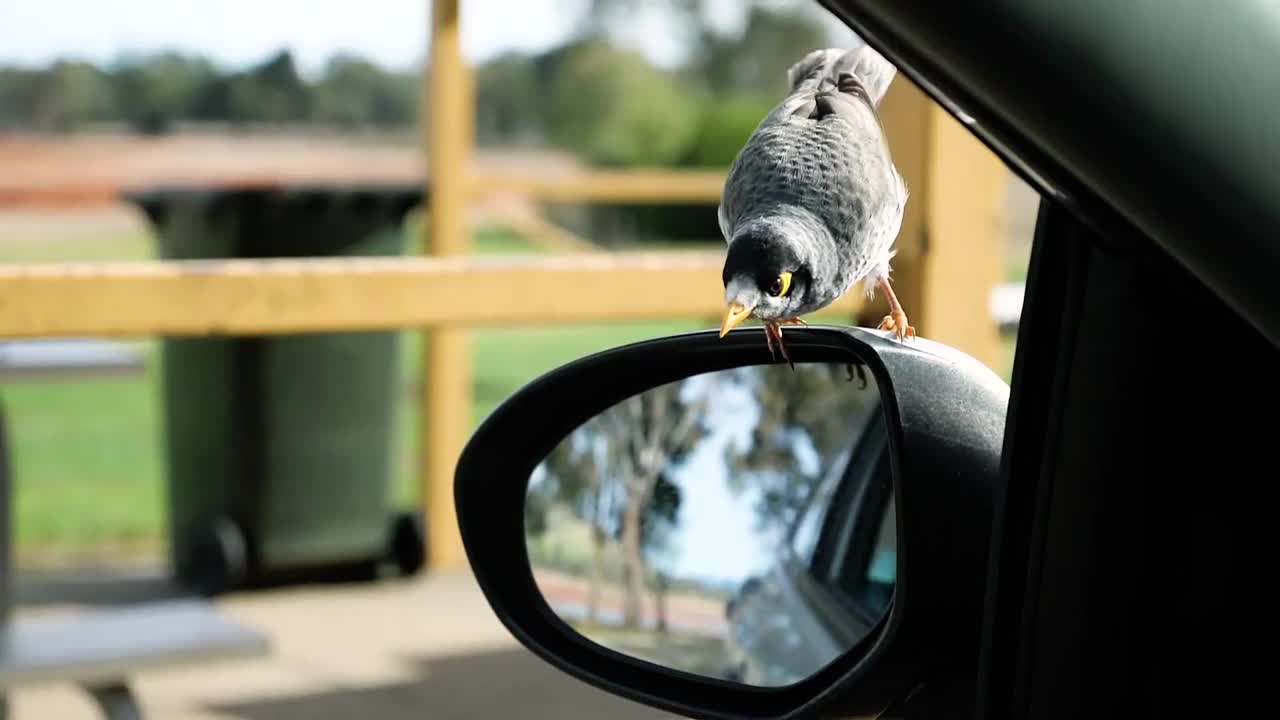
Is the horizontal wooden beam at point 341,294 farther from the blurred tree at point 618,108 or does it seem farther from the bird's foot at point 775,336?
the blurred tree at point 618,108

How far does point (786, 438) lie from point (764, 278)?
3.09ft

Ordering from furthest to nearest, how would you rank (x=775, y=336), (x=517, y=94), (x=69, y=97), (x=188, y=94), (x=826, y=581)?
(x=517, y=94) → (x=188, y=94) → (x=69, y=97) → (x=826, y=581) → (x=775, y=336)

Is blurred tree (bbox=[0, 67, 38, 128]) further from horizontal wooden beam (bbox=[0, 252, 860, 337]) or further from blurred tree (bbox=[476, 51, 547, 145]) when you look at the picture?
horizontal wooden beam (bbox=[0, 252, 860, 337])

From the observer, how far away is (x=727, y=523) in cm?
164

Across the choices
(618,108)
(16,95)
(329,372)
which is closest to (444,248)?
(329,372)

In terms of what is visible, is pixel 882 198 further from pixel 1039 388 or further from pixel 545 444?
pixel 545 444

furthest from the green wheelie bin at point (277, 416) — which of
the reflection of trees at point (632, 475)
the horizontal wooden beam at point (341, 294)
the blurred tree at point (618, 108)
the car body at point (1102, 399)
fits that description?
the blurred tree at point (618, 108)

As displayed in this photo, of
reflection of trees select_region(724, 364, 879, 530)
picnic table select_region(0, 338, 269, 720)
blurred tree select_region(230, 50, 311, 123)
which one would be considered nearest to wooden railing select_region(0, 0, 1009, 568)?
picnic table select_region(0, 338, 269, 720)

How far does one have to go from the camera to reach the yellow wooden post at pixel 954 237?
9.93 feet

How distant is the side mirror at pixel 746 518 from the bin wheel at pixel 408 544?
3457mm

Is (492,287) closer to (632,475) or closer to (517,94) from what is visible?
(632,475)

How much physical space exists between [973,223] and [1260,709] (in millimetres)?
2662

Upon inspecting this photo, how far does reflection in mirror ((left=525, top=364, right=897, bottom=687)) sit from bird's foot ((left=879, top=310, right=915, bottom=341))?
8 cm

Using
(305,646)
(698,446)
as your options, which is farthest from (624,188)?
(698,446)
